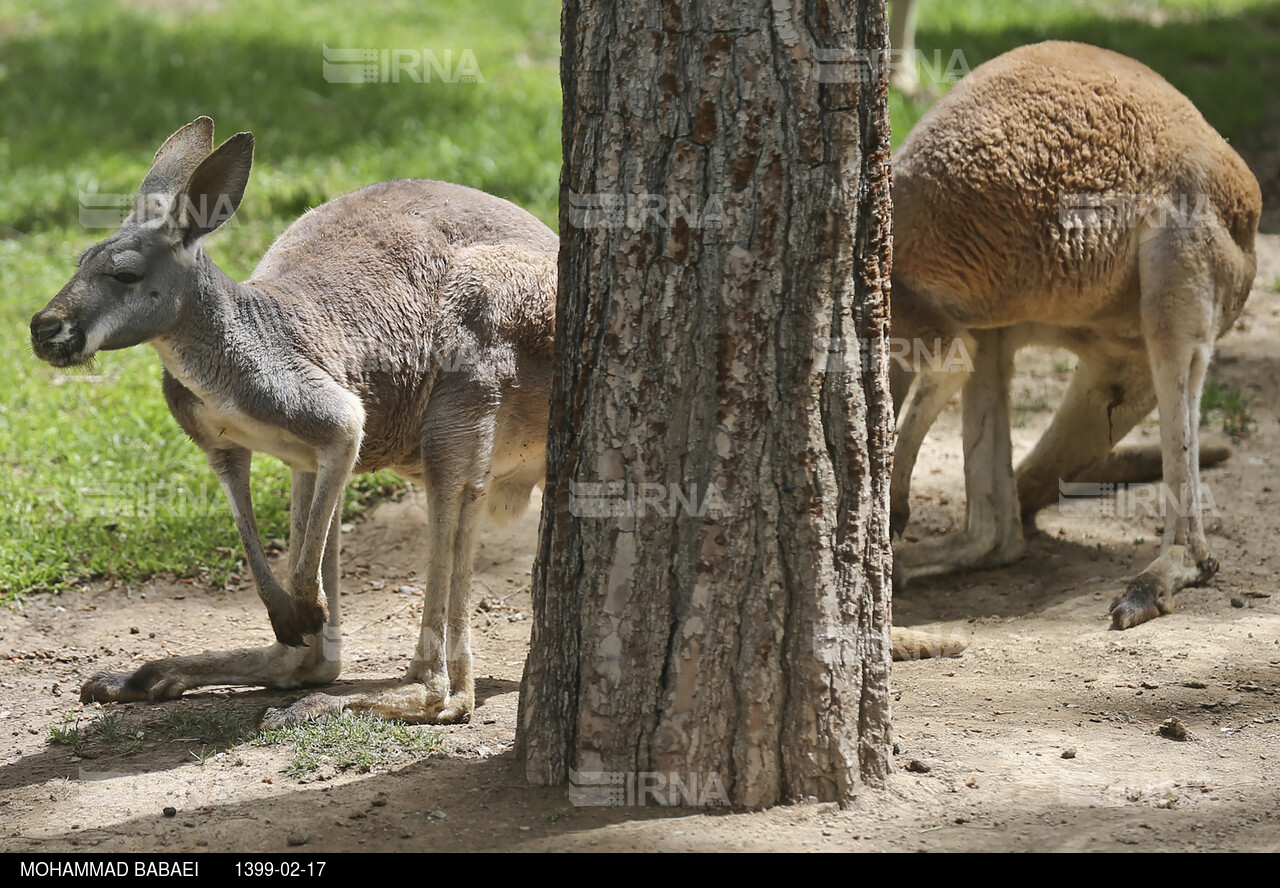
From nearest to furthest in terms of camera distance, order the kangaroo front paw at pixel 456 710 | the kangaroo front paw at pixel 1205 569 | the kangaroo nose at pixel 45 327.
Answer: the kangaroo nose at pixel 45 327 → the kangaroo front paw at pixel 456 710 → the kangaroo front paw at pixel 1205 569

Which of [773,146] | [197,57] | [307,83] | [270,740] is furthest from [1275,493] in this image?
[197,57]

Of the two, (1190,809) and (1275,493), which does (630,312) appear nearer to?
(1190,809)

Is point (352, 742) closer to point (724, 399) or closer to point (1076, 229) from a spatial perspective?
point (724, 399)

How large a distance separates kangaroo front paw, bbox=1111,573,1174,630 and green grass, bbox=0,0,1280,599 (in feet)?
10.2

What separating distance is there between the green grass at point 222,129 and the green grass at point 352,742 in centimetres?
168

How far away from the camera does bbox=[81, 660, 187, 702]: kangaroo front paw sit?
418 cm

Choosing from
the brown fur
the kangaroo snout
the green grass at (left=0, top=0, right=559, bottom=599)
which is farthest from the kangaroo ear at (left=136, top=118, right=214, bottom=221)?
the brown fur

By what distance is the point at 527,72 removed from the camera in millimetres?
10688

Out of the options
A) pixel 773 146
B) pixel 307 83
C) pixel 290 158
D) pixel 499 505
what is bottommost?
Result: pixel 499 505

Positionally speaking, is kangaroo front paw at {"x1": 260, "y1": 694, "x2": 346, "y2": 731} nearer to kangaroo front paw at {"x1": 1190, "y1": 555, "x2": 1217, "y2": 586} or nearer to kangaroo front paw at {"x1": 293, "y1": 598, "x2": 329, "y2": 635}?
kangaroo front paw at {"x1": 293, "y1": 598, "x2": 329, "y2": 635}

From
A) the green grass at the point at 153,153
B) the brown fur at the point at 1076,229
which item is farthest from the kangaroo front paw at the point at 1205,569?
the green grass at the point at 153,153

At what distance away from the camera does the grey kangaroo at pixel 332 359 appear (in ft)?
12.3

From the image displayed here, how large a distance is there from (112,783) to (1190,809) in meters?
2.77

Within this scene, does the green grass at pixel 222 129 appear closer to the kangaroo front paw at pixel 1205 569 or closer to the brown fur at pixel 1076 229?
the brown fur at pixel 1076 229
